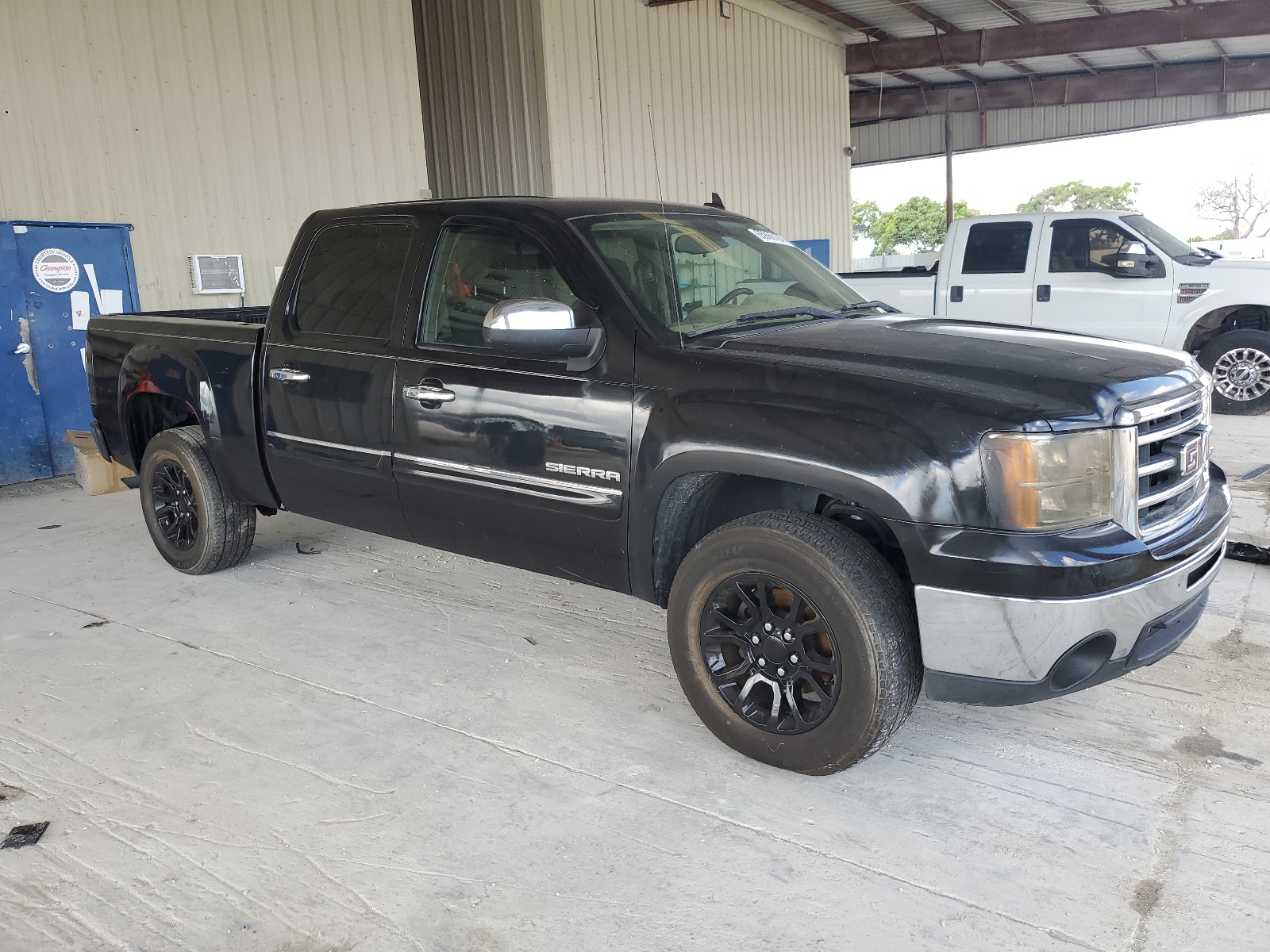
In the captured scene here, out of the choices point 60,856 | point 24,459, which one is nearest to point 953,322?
point 60,856

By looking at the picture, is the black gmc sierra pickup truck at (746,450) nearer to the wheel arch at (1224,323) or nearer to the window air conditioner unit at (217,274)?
the window air conditioner unit at (217,274)

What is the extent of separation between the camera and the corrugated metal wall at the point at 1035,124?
24.3 metres

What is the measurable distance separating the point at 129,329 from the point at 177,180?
4.31m

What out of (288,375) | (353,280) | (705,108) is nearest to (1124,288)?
(353,280)

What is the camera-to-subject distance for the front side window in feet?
11.9

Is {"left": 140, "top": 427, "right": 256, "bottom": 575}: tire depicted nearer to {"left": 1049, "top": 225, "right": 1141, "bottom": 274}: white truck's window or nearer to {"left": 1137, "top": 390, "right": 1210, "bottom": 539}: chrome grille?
{"left": 1137, "top": 390, "right": 1210, "bottom": 539}: chrome grille

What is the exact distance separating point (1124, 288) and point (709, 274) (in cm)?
707

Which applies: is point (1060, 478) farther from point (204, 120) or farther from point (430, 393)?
point (204, 120)

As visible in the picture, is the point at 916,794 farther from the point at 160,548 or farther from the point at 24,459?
the point at 24,459

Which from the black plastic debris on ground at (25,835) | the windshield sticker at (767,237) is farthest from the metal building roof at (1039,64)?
the black plastic debris on ground at (25,835)

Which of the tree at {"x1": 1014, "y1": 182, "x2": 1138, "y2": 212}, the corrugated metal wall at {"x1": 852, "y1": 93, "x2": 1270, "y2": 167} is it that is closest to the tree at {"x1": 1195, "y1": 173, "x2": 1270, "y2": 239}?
the tree at {"x1": 1014, "y1": 182, "x2": 1138, "y2": 212}

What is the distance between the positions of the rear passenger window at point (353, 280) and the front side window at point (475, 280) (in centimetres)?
22

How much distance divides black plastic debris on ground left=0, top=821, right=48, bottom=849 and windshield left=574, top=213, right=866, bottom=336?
237cm

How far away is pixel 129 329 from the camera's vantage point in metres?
5.27
